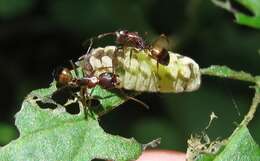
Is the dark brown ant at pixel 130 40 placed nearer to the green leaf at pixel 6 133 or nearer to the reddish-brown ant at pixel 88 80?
the reddish-brown ant at pixel 88 80

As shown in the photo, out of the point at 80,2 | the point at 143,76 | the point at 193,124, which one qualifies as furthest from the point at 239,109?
the point at 143,76

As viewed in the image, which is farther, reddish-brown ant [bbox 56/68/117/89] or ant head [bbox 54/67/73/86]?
ant head [bbox 54/67/73/86]

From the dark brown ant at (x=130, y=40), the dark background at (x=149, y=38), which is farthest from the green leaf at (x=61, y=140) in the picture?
the dark background at (x=149, y=38)

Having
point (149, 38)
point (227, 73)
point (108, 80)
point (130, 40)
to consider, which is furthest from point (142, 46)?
point (149, 38)

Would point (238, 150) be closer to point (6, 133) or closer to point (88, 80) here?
point (88, 80)

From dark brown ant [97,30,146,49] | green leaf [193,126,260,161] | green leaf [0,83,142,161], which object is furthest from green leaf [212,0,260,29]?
green leaf [0,83,142,161]

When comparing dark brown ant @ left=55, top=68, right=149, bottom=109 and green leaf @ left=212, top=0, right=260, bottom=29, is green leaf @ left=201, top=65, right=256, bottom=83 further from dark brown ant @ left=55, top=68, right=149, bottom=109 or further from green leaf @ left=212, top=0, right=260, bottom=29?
dark brown ant @ left=55, top=68, right=149, bottom=109

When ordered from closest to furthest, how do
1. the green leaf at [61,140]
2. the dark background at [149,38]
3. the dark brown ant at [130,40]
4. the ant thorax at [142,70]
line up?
the green leaf at [61,140] < the ant thorax at [142,70] < the dark brown ant at [130,40] < the dark background at [149,38]
